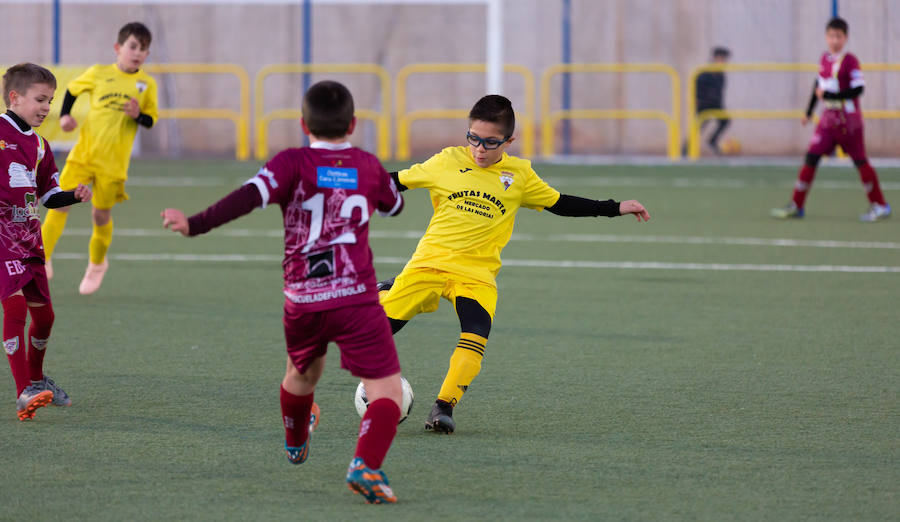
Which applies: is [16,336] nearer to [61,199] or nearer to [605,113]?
[61,199]

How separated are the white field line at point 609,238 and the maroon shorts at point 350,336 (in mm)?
7848

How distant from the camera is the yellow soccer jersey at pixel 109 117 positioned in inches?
367

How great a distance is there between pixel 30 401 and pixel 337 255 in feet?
6.57

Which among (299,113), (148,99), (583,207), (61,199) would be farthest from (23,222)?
(299,113)

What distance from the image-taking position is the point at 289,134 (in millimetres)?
24828

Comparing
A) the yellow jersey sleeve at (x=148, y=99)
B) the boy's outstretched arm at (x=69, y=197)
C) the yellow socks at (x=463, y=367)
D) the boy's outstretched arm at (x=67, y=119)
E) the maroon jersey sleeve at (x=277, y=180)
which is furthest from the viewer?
the yellow jersey sleeve at (x=148, y=99)

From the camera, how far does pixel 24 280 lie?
219 inches

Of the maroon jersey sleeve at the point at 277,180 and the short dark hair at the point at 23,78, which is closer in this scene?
the maroon jersey sleeve at the point at 277,180

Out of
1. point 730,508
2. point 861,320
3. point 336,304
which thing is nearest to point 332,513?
point 336,304

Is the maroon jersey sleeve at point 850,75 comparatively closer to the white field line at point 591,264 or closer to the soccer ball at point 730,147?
the white field line at point 591,264

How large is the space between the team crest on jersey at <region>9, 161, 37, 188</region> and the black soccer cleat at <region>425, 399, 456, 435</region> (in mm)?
2141

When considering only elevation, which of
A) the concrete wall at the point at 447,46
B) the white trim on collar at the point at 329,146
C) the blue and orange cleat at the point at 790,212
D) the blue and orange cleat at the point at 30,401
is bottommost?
the blue and orange cleat at the point at 30,401

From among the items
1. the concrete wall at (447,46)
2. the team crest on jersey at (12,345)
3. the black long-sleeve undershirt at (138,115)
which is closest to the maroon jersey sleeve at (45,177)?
the team crest on jersey at (12,345)

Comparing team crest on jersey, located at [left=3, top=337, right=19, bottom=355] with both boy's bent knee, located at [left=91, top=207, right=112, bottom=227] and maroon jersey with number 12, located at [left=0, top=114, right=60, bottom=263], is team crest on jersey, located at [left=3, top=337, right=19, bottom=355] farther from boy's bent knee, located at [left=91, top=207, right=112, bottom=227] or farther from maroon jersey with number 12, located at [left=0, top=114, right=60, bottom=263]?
boy's bent knee, located at [left=91, top=207, right=112, bottom=227]
